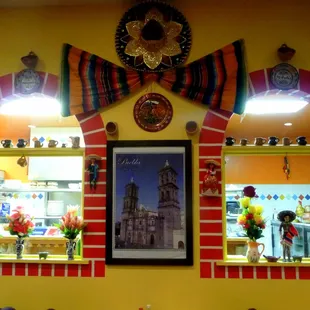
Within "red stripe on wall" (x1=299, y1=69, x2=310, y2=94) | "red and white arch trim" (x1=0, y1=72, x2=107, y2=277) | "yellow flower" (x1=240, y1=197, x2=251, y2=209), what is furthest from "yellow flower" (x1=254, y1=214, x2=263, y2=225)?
"red and white arch trim" (x1=0, y1=72, x2=107, y2=277)

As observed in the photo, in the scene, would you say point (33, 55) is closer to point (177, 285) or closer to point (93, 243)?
point (93, 243)

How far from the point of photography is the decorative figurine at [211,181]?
3.21 m

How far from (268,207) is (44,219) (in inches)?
121

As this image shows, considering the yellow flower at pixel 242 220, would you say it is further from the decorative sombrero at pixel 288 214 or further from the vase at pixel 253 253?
the decorative sombrero at pixel 288 214

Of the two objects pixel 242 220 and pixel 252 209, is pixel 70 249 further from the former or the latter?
pixel 252 209

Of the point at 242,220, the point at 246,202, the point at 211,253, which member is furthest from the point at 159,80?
the point at 211,253

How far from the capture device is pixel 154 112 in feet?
11.1

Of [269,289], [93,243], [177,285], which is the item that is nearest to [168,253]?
[177,285]

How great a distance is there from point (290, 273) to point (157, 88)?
76.0 inches

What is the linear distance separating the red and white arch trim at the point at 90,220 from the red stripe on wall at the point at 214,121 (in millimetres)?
907

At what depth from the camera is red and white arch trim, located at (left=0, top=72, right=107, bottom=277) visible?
10.7 ft

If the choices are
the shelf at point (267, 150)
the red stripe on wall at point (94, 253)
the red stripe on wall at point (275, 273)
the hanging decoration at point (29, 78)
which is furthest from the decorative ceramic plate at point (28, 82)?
the red stripe on wall at point (275, 273)

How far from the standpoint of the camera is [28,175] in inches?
230

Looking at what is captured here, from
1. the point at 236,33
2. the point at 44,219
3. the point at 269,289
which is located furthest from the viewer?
the point at 44,219
